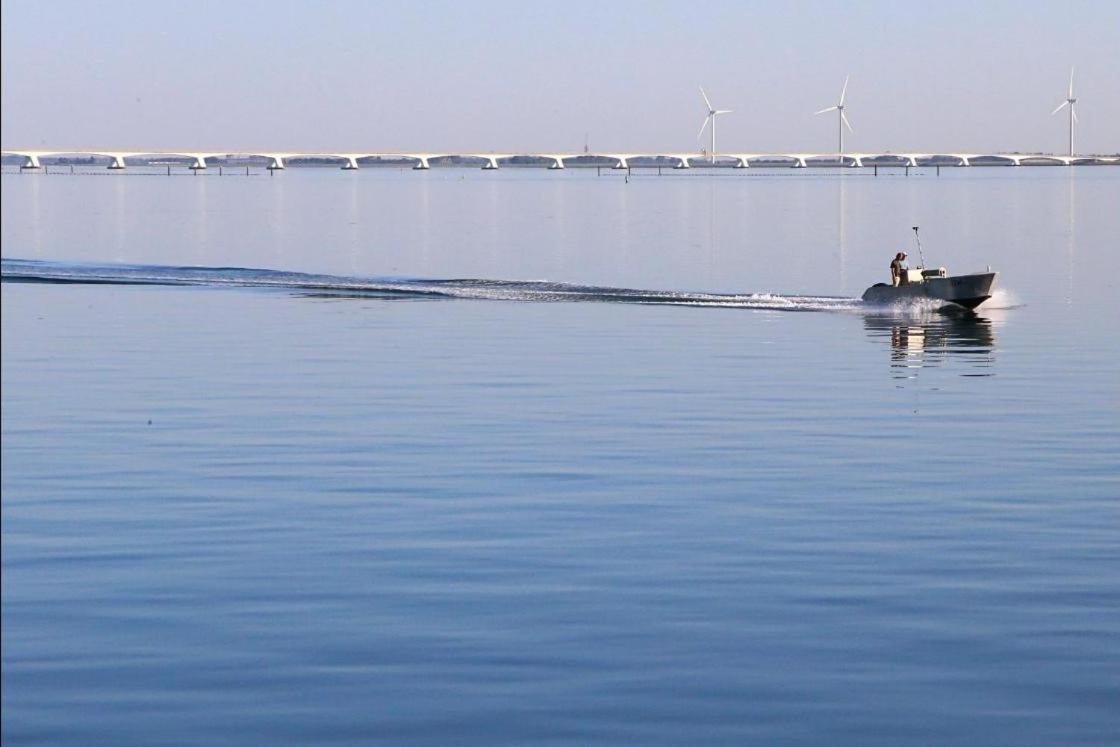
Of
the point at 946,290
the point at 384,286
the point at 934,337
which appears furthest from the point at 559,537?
the point at 384,286

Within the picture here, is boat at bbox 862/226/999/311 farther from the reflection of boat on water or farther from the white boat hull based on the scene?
the reflection of boat on water

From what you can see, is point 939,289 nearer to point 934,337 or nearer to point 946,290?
point 946,290

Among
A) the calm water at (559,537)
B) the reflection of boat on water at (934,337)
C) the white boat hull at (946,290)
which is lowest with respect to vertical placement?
the calm water at (559,537)

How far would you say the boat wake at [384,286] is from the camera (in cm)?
8294

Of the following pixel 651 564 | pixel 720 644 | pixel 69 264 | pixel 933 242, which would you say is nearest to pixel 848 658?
pixel 720 644

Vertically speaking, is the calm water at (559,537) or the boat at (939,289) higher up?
the boat at (939,289)

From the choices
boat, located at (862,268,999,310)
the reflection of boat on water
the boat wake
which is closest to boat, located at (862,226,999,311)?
boat, located at (862,268,999,310)

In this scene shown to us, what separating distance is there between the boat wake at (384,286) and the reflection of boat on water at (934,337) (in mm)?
4999

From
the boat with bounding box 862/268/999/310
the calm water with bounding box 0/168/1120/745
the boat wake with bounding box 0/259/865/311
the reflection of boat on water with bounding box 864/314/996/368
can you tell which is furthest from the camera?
the boat wake with bounding box 0/259/865/311

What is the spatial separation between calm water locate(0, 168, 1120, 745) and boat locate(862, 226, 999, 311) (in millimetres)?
12168

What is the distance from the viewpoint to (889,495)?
108 ft

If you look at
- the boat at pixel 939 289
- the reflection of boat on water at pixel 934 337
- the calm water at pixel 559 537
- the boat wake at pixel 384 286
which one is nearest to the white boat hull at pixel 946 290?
the boat at pixel 939 289

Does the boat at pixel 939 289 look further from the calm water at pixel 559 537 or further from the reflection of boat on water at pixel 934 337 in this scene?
the calm water at pixel 559 537

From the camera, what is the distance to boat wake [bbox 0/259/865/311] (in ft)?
272
